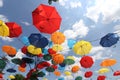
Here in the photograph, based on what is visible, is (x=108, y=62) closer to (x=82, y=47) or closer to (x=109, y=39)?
(x=82, y=47)

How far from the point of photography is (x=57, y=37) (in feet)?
56.1

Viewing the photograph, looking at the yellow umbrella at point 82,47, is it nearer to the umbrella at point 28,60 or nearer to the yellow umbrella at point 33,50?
the yellow umbrella at point 33,50

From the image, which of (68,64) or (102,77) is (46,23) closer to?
(68,64)

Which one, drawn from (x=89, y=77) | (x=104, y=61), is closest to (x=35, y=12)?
(x=104, y=61)

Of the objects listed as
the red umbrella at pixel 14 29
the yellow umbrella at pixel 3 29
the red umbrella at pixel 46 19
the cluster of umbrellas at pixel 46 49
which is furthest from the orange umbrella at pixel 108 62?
the yellow umbrella at pixel 3 29

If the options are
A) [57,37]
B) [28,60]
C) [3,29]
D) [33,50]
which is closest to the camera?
[3,29]

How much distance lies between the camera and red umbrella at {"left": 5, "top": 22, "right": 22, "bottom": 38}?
15664 mm

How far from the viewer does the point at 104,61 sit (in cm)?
1920

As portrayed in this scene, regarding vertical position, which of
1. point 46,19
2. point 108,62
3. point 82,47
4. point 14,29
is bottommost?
point 46,19

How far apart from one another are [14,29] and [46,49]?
3855 millimetres

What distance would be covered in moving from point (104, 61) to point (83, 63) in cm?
268

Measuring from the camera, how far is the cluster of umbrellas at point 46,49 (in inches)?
508

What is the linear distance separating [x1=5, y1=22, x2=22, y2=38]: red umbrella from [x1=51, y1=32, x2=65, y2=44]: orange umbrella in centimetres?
236

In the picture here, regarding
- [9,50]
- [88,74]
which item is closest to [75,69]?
[88,74]
